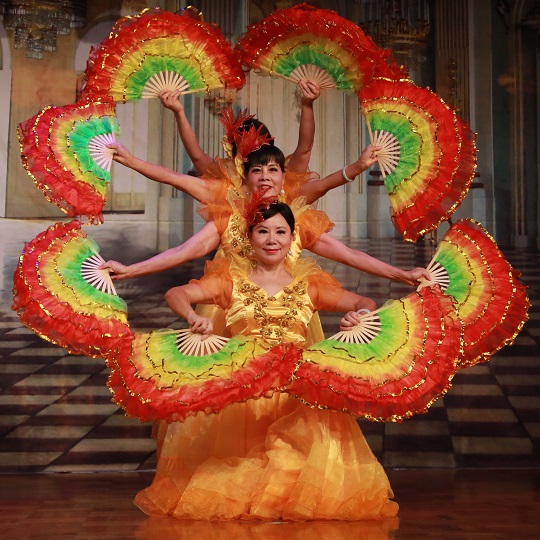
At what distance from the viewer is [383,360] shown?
3.07m

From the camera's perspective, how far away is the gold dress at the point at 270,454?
3.04m

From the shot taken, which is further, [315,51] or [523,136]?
[523,136]

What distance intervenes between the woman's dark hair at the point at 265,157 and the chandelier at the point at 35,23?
196 centimetres

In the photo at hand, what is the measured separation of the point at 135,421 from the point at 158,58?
177 cm

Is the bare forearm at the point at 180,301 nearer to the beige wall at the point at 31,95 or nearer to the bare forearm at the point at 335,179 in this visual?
the bare forearm at the point at 335,179

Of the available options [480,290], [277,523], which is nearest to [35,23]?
[480,290]

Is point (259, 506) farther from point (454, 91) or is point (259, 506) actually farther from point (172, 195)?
point (454, 91)

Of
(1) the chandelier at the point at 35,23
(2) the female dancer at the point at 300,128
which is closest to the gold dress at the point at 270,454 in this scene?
(2) the female dancer at the point at 300,128

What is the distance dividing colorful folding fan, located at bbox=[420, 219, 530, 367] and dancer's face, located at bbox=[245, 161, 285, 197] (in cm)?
59

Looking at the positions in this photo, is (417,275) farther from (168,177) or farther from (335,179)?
(168,177)

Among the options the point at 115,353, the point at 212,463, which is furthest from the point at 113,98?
the point at 212,463

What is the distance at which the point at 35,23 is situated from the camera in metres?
4.91

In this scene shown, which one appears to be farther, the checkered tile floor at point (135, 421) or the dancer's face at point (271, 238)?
the checkered tile floor at point (135, 421)

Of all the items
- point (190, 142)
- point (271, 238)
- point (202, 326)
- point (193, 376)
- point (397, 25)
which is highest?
point (397, 25)
